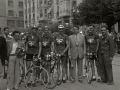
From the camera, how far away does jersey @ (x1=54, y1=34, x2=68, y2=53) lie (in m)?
8.09

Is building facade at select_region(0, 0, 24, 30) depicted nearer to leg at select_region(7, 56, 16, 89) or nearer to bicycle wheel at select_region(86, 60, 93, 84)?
bicycle wheel at select_region(86, 60, 93, 84)

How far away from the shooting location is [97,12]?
26031mm

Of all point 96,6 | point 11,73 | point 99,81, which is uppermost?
point 96,6

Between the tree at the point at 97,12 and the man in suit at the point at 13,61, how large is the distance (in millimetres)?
17572

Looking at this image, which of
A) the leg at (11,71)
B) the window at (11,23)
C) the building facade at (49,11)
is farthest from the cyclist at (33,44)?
the window at (11,23)

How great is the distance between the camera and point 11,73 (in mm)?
7184

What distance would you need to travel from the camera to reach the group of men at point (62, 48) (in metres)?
7.20

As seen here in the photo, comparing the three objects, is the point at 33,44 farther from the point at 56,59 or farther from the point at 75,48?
the point at 75,48

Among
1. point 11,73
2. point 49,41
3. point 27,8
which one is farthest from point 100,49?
point 27,8

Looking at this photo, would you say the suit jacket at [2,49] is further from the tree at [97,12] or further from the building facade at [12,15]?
the building facade at [12,15]

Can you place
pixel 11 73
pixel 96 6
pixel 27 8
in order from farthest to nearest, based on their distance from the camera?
pixel 27 8
pixel 96 6
pixel 11 73

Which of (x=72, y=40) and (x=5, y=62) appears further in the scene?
(x=72, y=40)

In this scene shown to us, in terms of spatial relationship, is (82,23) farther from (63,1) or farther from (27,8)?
(27,8)

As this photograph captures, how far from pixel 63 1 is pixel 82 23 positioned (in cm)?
1722
